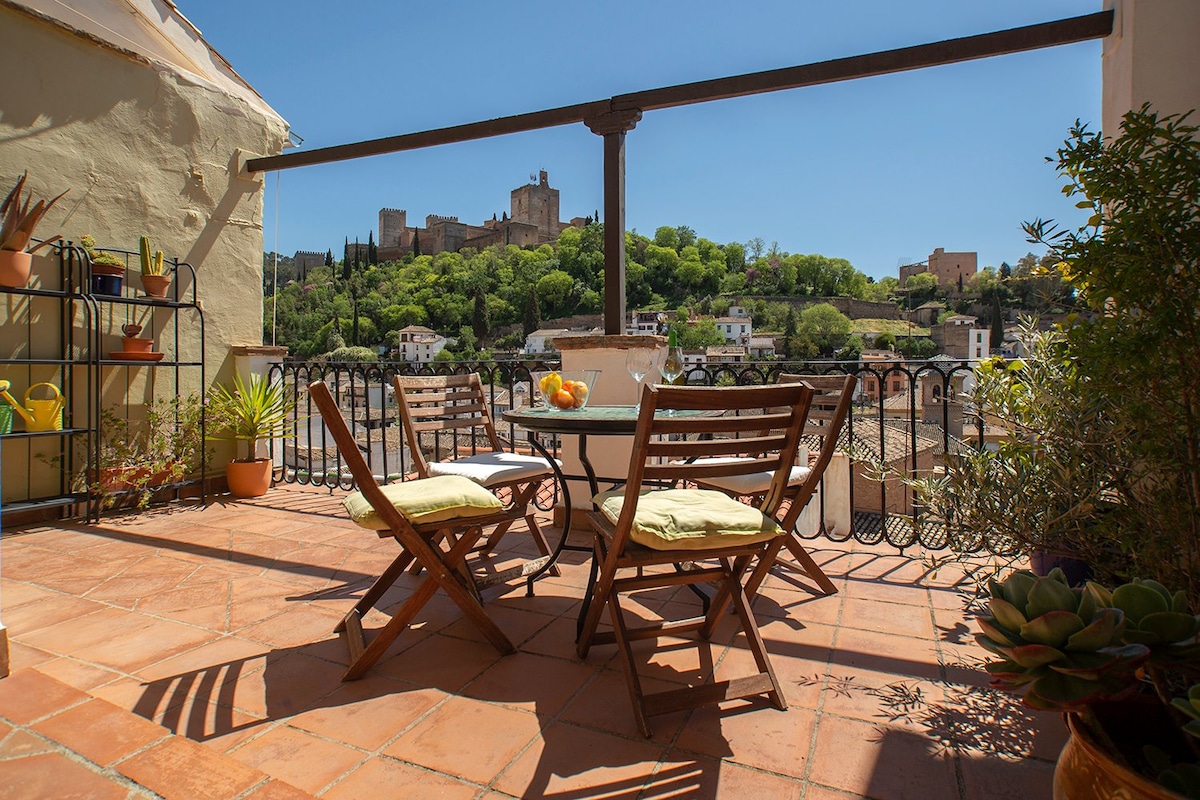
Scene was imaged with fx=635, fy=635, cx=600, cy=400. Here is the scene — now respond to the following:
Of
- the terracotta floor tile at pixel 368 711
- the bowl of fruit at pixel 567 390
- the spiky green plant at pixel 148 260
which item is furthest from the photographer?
the spiky green plant at pixel 148 260

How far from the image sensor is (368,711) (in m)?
1.62

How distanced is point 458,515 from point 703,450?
2.50ft

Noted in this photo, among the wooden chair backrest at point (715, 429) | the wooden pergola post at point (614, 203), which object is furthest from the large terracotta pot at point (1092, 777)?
the wooden pergola post at point (614, 203)

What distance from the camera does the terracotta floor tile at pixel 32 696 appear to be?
1502mm

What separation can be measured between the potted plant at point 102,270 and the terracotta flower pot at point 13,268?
0.34m

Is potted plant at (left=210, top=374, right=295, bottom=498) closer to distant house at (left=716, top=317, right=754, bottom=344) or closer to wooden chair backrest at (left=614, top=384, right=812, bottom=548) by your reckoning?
wooden chair backrest at (left=614, top=384, right=812, bottom=548)

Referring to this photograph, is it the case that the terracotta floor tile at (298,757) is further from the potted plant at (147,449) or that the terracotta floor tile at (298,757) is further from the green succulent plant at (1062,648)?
the potted plant at (147,449)

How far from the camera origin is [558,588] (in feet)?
8.44

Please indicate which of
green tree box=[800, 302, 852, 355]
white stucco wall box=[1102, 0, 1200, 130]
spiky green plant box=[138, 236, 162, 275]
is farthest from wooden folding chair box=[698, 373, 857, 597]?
green tree box=[800, 302, 852, 355]

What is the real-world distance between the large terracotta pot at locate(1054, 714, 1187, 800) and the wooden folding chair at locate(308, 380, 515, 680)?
1.41 meters

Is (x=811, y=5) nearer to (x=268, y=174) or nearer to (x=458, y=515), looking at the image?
(x=268, y=174)

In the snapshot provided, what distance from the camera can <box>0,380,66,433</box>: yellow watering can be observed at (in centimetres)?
344

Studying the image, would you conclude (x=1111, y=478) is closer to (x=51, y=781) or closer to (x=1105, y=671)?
(x=1105, y=671)

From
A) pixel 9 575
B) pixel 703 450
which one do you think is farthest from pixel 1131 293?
pixel 9 575
